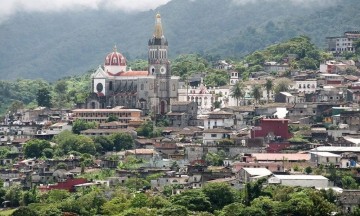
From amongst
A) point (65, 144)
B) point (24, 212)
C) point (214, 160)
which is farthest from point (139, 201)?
point (65, 144)

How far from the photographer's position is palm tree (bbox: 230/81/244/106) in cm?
9982

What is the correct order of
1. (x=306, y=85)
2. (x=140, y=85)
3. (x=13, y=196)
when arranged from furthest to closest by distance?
(x=140, y=85), (x=306, y=85), (x=13, y=196)

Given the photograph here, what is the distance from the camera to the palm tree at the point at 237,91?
327 feet

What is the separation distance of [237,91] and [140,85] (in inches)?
283

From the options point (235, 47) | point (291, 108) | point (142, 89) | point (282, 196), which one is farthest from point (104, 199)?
point (235, 47)

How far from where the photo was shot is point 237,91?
327 ft

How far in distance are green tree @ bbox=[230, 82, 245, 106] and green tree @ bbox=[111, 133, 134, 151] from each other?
1113 cm

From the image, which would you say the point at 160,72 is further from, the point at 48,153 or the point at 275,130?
the point at 275,130

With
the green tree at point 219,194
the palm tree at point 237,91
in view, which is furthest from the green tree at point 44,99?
the green tree at point 219,194

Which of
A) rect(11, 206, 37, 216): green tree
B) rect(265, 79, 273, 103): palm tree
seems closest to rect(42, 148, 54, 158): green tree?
rect(265, 79, 273, 103): palm tree

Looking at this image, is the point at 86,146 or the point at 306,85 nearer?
the point at 86,146

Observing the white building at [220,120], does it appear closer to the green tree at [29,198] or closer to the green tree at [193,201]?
the green tree at [29,198]

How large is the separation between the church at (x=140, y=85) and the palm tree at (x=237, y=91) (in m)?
3.71

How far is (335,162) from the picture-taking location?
258ft
